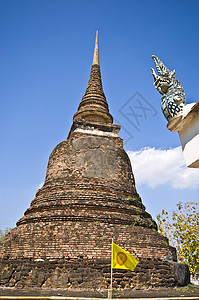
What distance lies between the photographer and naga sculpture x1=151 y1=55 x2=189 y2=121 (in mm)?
3574

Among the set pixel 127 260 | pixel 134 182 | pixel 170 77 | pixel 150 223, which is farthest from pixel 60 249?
pixel 170 77

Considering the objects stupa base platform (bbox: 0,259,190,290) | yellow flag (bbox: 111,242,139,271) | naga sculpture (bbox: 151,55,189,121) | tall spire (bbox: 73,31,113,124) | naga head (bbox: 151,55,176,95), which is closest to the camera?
naga sculpture (bbox: 151,55,189,121)

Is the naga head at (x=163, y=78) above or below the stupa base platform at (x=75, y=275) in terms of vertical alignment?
above

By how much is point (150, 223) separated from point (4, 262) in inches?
204

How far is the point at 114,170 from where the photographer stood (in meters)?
9.84

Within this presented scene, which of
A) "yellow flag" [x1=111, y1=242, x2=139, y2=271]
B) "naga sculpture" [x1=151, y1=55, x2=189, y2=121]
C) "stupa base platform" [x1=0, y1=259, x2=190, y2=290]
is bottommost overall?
"stupa base platform" [x1=0, y1=259, x2=190, y2=290]

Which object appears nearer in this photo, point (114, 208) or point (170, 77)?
point (170, 77)

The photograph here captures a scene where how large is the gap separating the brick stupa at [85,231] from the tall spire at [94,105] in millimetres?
2698

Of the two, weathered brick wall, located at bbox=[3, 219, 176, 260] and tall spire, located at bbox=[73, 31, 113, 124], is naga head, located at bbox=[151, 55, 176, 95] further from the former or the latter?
tall spire, located at bbox=[73, 31, 113, 124]

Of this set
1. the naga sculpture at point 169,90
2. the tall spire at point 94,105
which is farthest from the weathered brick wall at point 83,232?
the naga sculpture at point 169,90

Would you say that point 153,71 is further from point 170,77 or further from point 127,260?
point 127,260

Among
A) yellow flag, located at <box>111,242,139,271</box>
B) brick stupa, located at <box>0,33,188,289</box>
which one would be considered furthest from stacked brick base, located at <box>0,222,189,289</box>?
yellow flag, located at <box>111,242,139,271</box>

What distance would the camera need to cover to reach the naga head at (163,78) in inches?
153

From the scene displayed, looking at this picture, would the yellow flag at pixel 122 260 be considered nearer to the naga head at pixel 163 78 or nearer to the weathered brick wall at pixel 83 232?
the weathered brick wall at pixel 83 232
